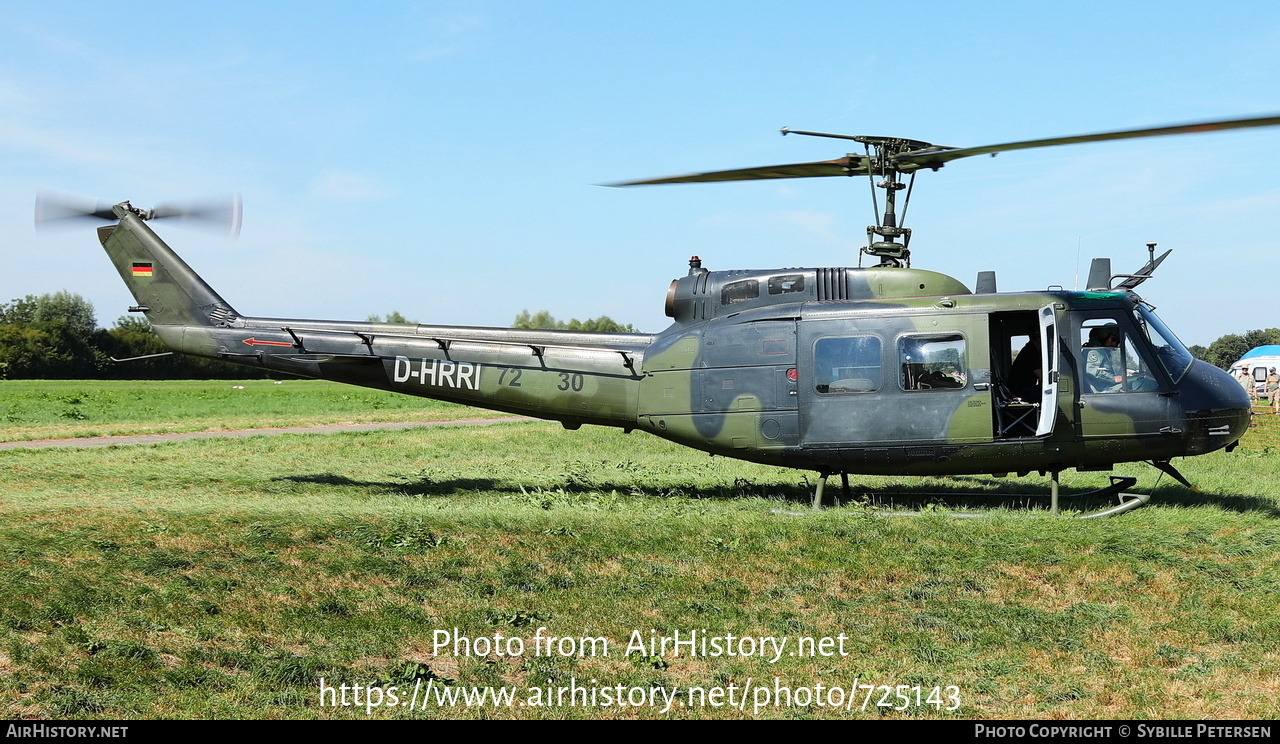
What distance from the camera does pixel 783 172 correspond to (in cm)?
1235

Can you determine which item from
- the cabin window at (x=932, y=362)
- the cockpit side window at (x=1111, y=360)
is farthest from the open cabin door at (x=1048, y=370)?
the cabin window at (x=932, y=362)

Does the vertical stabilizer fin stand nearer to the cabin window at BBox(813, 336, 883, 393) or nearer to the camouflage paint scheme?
the camouflage paint scheme

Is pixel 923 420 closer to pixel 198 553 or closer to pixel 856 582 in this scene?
pixel 856 582

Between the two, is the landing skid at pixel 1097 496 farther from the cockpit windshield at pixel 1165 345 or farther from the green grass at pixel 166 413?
the green grass at pixel 166 413

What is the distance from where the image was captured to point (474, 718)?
6379 mm

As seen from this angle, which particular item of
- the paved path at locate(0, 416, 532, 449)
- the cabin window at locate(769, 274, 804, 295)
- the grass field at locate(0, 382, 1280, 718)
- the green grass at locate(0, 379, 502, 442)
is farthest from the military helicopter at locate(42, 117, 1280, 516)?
the green grass at locate(0, 379, 502, 442)

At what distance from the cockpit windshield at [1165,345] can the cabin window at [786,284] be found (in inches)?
160

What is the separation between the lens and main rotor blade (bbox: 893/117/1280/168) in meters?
8.21

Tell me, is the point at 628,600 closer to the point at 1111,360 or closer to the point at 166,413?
the point at 1111,360

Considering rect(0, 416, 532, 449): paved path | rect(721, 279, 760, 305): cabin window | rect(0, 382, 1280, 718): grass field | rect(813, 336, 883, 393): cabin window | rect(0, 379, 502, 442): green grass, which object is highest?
rect(721, 279, 760, 305): cabin window

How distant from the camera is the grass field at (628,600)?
6680mm

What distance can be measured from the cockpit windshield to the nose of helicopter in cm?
12

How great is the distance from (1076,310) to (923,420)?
2273mm
